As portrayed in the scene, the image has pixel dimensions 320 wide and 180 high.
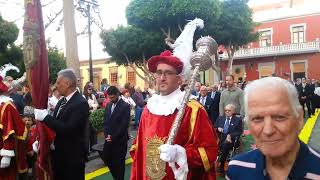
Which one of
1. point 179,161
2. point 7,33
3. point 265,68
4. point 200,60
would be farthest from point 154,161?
point 265,68

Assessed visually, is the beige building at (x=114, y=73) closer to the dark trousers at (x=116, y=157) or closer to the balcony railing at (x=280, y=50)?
the balcony railing at (x=280, y=50)

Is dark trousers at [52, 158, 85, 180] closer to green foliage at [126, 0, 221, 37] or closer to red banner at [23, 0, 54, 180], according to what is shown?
red banner at [23, 0, 54, 180]

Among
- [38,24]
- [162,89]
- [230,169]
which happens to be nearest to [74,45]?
[38,24]

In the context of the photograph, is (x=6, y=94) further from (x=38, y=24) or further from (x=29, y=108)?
(x=29, y=108)

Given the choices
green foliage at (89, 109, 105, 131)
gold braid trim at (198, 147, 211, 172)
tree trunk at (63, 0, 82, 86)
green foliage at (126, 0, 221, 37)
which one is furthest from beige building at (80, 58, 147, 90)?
gold braid trim at (198, 147, 211, 172)

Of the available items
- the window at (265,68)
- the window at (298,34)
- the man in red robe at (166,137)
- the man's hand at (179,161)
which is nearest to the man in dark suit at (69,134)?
the man in red robe at (166,137)

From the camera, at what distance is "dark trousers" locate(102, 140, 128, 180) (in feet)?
21.7

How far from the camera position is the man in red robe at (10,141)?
15.7ft

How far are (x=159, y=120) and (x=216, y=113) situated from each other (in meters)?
7.11

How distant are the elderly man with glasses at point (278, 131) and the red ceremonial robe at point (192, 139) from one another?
1453 millimetres

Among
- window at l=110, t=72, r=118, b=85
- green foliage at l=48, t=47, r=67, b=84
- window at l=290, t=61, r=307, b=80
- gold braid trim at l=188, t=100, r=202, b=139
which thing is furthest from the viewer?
window at l=110, t=72, r=118, b=85

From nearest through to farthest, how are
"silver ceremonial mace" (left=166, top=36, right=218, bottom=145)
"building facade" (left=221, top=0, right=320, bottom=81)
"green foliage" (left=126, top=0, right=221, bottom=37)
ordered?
"silver ceremonial mace" (left=166, top=36, right=218, bottom=145), "green foliage" (left=126, top=0, right=221, bottom=37), "building facade" (left=221, top=0, right=320, bottom=81)

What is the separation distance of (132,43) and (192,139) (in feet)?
86.3

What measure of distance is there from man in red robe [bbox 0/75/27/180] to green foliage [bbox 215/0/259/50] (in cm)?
2546
